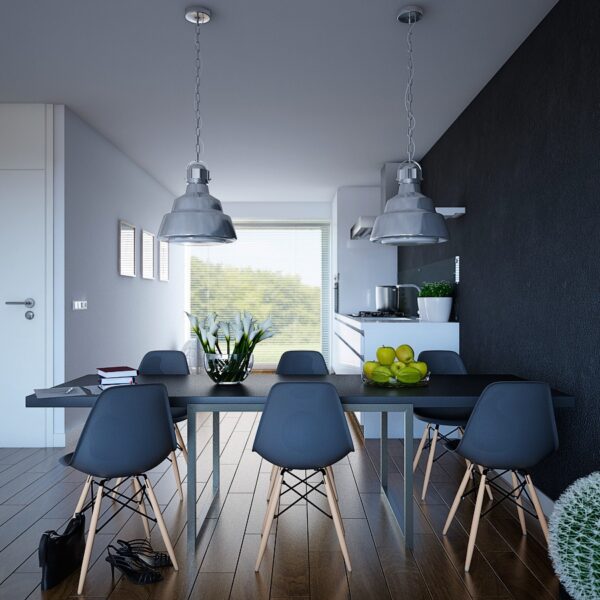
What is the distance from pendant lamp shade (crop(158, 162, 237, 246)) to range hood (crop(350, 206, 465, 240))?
1998 mm

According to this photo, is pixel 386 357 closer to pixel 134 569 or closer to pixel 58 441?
pixel 134 569

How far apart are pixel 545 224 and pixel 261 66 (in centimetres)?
202

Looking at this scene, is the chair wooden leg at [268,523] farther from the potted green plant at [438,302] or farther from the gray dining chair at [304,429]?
the potted green plant at [438,302]

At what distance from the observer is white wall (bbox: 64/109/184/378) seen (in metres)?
4.69

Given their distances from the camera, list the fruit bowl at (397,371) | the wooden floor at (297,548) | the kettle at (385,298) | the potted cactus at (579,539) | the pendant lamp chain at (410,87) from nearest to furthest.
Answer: the potted cactus at (579,539)
the wooden floor at (297,548)
the fruit bowl at (397,371)
the pendant lamp chain at (410,87)
the kettle at (385,298)

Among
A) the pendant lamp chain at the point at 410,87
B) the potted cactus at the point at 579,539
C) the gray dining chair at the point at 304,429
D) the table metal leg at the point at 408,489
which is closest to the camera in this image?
the potted cactus at the point at 579,539

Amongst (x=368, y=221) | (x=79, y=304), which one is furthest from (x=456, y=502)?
(x=368, y=221)

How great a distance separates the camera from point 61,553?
2.42m

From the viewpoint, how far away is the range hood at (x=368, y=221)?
14.9 ft

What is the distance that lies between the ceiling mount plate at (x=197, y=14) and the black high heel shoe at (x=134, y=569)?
8.73ft

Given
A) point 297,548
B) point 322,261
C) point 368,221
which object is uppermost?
point 368,221

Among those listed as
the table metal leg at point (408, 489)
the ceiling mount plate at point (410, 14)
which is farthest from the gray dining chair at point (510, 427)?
the ceiling mount plate at point (410, 14)

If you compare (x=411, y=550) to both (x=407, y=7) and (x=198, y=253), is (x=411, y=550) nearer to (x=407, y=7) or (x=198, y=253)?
(x=407, y=7)

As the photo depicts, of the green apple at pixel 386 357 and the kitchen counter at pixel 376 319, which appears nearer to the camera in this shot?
the green apple at pixel 386 357
